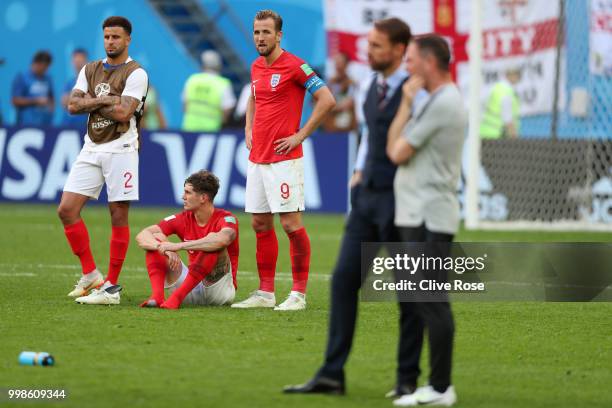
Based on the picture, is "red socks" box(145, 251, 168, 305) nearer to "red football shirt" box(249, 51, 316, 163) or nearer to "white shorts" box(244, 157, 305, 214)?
"white shorts" box(244, 157, 305, 214)

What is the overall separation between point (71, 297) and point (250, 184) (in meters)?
1.71

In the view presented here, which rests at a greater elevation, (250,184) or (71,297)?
(250,184)

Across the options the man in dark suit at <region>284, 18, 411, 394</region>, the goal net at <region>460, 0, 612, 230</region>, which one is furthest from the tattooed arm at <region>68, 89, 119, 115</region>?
the goal net at <region>460, 0, 612, 230</region>

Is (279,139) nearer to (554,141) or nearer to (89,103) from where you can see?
(89,103)

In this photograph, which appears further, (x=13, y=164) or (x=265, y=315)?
(x=13, y=164)

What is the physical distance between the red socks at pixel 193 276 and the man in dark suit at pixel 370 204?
2.99m

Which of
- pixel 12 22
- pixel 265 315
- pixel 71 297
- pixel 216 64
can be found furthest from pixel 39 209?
pixel 265 315

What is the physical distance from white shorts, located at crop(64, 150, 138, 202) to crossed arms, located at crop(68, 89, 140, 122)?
14.2 inches

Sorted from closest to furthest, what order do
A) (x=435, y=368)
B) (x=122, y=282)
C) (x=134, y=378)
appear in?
(x=435, y=368) → (x=134, y=378) → (x=122, y=282)

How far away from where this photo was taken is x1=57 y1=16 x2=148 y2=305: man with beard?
32.2 feet

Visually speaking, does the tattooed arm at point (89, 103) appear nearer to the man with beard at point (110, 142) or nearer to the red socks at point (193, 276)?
the man with beard at point (110, 142)

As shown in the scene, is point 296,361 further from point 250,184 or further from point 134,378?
point 250,184

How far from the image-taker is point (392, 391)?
6668 mm

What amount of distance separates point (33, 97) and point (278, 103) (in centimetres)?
1291
